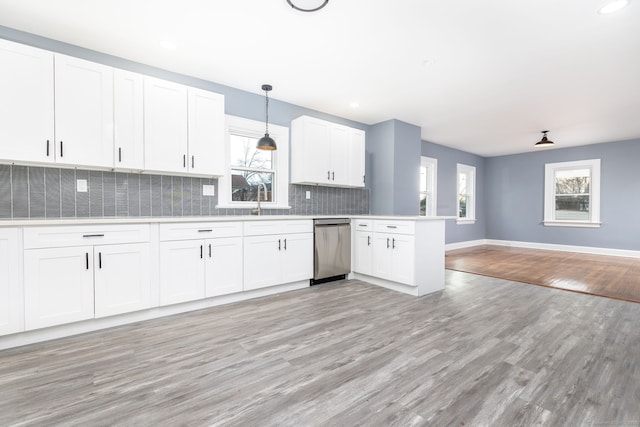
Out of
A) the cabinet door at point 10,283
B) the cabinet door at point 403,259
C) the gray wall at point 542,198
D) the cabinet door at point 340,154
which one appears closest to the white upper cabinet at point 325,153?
the cabinet door at point 340,154

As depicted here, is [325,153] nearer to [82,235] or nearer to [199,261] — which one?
[199,261]

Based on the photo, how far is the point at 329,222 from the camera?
4074 millimetres

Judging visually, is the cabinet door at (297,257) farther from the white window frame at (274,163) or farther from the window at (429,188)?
the window at (429,188)

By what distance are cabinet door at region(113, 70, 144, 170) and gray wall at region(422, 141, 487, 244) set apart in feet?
18.2

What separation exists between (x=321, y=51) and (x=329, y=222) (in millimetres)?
2084

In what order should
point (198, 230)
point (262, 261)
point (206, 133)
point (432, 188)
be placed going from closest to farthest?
point (198, 230) < point (206, 133) < point (262, 261) < point (432, 188)

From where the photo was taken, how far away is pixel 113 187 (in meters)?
2.99

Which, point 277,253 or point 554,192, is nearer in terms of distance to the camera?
point 277,253

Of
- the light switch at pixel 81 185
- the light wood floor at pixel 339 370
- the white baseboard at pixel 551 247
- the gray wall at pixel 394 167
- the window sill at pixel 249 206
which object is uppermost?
the gray wall at pixel 394 167

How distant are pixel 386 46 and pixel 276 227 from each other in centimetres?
225

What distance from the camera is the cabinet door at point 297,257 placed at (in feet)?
12.0

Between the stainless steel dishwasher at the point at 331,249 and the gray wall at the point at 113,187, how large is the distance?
2.19 ft

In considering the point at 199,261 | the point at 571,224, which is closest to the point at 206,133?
the point at 199,261

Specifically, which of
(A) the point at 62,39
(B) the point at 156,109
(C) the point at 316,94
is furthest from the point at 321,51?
(A) the point at 62,39
